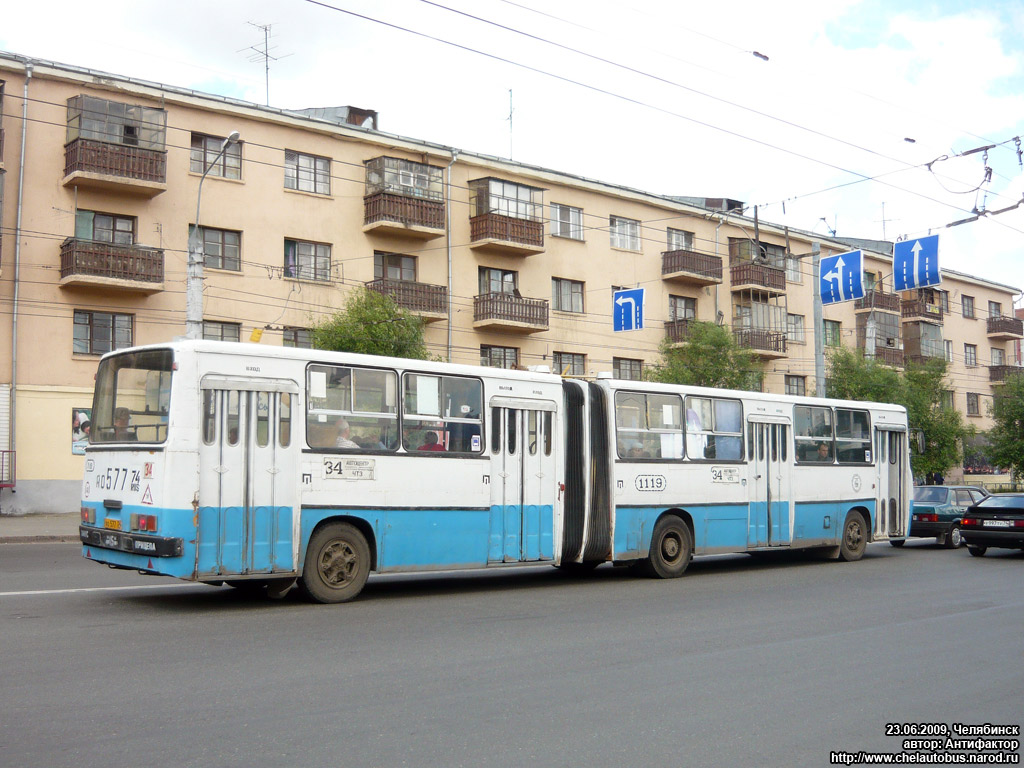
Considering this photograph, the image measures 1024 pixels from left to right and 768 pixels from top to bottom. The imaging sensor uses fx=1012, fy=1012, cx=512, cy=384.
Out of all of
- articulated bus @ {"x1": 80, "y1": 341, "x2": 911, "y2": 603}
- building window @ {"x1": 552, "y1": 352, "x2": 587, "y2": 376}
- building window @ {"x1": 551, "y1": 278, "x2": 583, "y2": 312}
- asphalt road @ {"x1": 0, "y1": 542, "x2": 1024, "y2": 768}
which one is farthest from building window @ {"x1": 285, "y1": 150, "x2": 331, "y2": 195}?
asphalt road @ {"x1": 0, "y1": 542, "x2": 1024, "y2": 768}

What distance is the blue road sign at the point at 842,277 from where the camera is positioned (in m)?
24.8

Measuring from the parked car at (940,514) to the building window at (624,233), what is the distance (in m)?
20.7

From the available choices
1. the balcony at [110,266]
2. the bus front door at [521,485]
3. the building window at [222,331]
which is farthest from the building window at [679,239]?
Result: the bus front door at [521,485]

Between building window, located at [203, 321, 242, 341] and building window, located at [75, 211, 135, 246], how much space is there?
3368mm

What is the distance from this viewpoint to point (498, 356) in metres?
38.3

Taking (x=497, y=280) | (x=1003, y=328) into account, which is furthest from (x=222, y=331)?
(x=1003, y=328)

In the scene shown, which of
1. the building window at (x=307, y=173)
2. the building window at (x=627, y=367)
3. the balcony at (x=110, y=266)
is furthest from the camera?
the building window at (x=627, y=367)

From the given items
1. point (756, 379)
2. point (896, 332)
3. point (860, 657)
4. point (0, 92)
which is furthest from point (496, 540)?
point (896, 332)

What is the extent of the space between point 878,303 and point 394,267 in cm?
3074

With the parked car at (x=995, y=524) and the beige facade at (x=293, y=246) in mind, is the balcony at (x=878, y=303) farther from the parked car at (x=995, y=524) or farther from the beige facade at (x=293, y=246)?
the parked car at (x=995, y=524)

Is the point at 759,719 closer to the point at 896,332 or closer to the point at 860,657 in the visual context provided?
the point at 860,657

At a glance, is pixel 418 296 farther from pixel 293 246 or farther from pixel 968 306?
pixel 968 306

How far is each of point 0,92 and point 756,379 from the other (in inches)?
1151

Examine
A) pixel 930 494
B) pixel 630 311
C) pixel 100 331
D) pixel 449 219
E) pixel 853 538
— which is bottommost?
pixel 853 538
